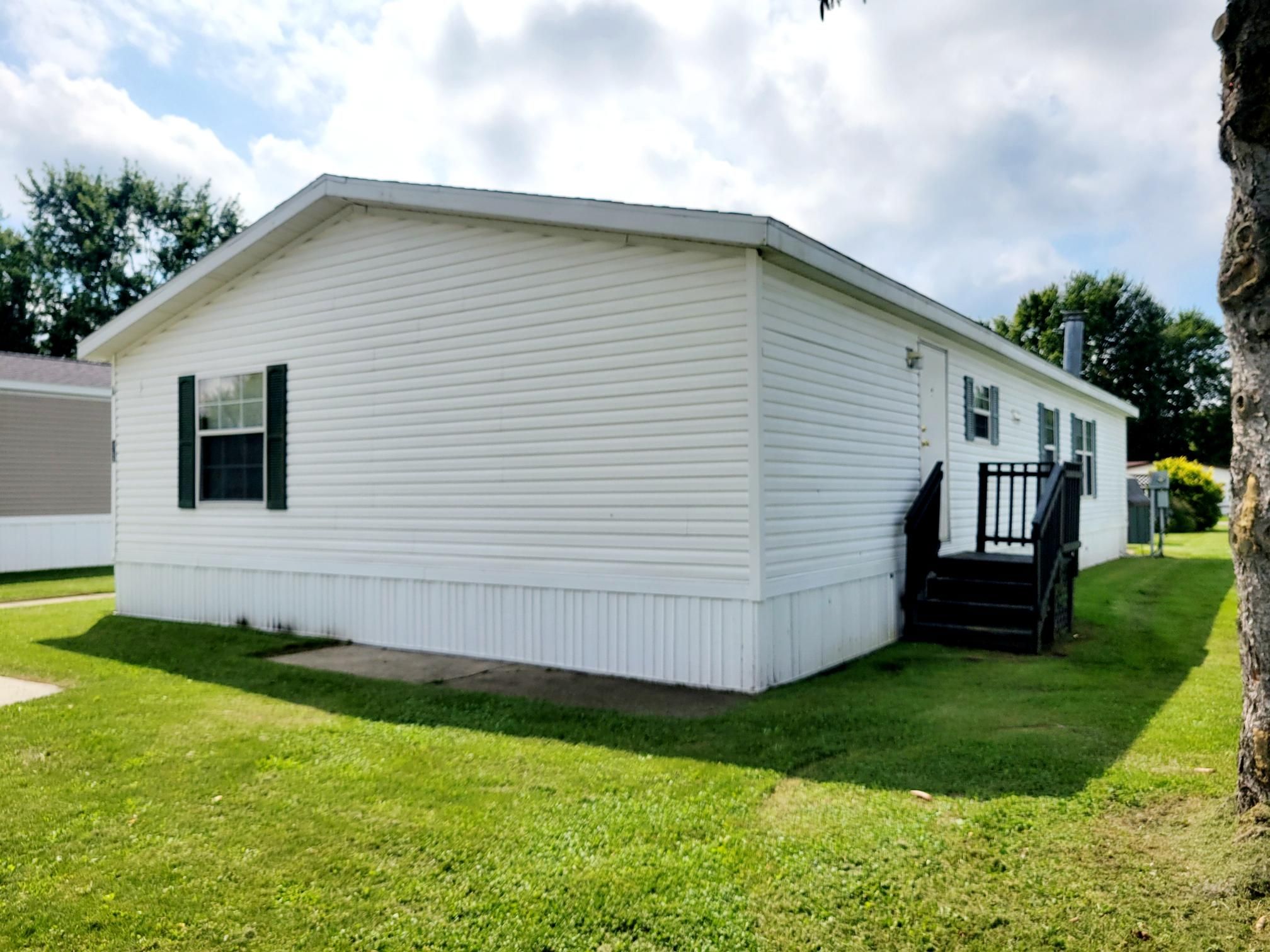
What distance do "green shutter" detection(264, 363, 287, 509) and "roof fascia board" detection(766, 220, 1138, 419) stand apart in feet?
16.9

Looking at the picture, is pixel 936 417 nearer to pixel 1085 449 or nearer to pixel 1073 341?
pixel 1085 449

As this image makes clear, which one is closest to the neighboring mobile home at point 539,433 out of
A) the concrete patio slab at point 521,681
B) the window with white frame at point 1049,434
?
the concrete patio slab at point 521,681

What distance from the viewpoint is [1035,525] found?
729 centimetres

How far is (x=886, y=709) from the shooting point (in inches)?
209

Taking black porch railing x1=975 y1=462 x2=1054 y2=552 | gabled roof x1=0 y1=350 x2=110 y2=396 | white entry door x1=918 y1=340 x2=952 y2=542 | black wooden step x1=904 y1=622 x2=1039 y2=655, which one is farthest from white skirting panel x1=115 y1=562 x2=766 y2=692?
gabled roof x1=0 y1=350 x2=110 y2=396

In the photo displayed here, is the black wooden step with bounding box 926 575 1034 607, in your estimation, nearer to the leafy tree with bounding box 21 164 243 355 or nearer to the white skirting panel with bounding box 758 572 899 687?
the white skirting panel with bounding box 758 572 899 687

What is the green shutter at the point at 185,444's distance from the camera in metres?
9.09

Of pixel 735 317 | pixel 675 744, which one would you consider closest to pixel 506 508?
pixel 735 317

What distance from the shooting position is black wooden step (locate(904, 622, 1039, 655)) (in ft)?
23.6

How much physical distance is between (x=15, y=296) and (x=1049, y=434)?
1279 inches

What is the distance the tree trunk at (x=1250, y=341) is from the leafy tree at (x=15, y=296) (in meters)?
34.6

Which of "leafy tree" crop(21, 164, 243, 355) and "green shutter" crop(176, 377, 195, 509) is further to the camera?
"leafy tree" crop(21, 164, 243, 355)

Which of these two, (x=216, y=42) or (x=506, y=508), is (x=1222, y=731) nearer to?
(x=506, y=508)

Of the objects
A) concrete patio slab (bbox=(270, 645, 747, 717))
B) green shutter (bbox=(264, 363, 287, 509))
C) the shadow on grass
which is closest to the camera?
the shadow on grass
